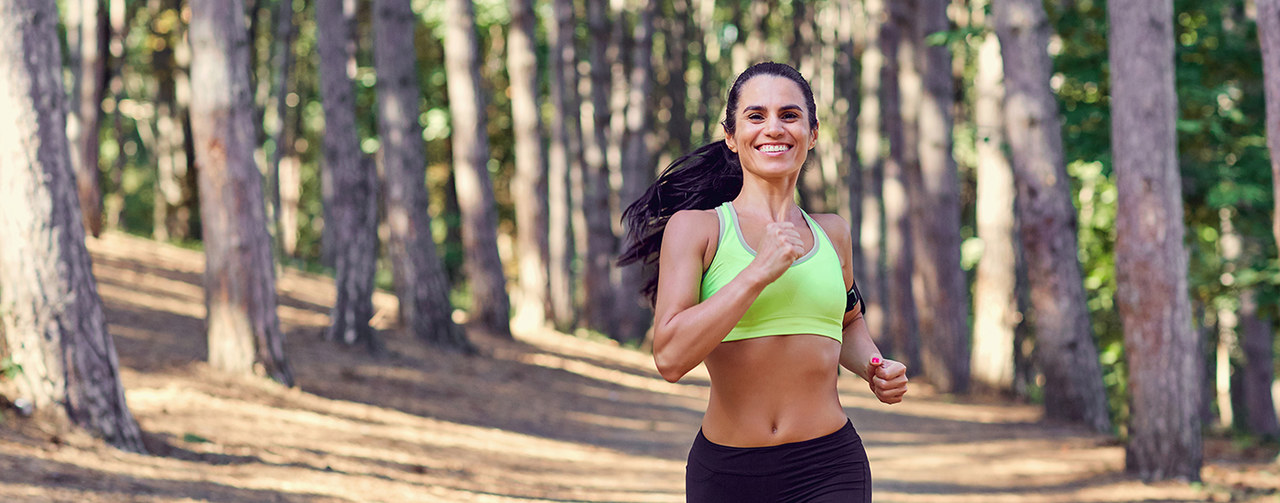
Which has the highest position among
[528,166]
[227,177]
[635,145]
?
[227,177]

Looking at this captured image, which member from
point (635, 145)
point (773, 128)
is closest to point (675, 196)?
point (773, 128)

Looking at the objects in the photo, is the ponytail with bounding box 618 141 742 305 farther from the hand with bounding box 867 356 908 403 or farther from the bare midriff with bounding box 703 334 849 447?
the hand with bounding box 867 356 908 403

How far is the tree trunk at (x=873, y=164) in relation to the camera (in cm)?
2634

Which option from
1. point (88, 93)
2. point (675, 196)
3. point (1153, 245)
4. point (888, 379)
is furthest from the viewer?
point (88, 93)

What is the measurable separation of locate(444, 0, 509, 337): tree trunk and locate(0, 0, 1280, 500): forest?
4 centimetres

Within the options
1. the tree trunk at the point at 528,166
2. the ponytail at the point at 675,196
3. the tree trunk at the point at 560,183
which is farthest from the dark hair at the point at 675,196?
the tree trunk at the point at 560,183

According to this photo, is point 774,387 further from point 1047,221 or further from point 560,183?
point 560,183

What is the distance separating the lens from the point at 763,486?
3.42 meters

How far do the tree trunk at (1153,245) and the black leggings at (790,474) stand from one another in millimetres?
7193

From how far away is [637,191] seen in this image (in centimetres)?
2541

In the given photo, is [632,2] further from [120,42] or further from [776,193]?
[776,193]

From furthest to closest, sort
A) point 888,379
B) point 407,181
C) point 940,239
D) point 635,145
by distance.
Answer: point 635,145 < point 940,239 < point 407,181 < point 888,379

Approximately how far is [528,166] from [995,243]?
8371 mm

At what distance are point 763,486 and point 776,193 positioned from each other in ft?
2.60
